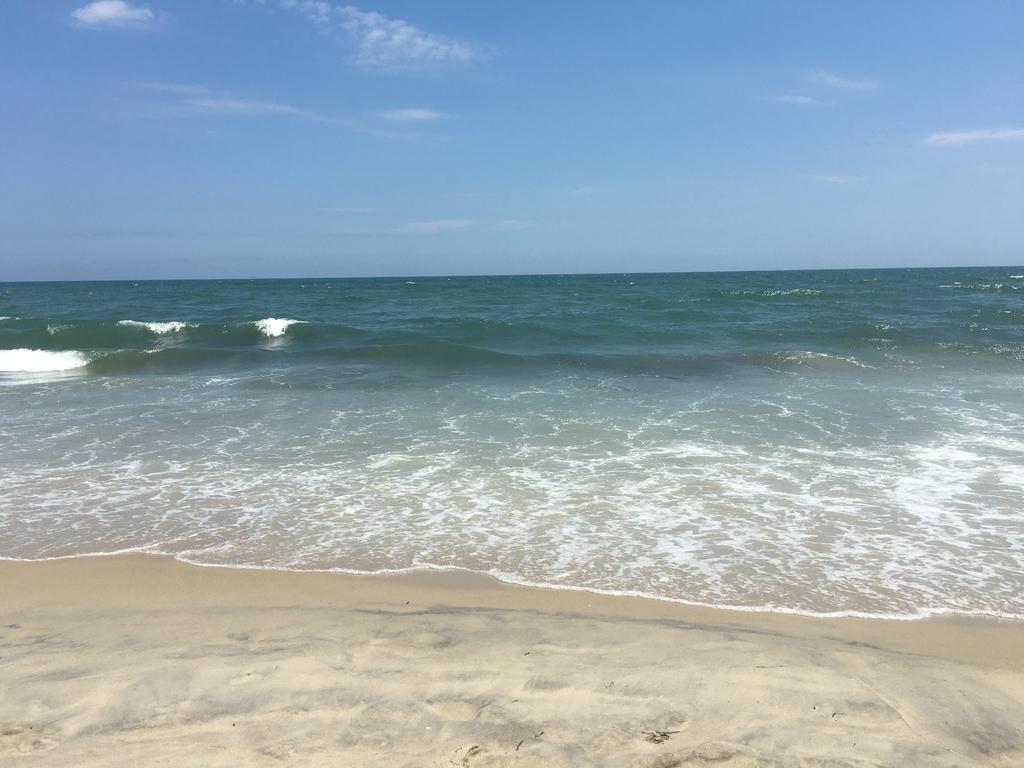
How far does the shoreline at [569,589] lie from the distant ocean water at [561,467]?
54 mm

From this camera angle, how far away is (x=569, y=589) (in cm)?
495

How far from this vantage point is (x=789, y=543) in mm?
5723

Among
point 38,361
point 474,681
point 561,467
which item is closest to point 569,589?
point 474,681

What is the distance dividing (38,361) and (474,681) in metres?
19.3

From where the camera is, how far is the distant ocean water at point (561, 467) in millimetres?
5402

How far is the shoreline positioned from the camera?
4.50 meters

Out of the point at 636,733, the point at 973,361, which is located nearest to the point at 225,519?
the point at 636,733

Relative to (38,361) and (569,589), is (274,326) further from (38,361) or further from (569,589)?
(569,589)

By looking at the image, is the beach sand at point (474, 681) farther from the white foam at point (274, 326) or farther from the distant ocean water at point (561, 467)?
the white foam at point (274, 326)

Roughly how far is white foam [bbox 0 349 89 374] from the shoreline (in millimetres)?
13863

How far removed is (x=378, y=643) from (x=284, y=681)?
2.00 ft

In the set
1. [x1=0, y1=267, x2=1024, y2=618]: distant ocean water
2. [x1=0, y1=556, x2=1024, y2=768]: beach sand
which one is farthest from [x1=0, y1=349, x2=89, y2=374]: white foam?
[x1=0, y1=556, x2=1024, y2=768]: beach sand

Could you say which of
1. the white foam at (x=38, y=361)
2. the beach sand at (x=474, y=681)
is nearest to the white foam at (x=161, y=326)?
the white foam at (x=38, y=361)

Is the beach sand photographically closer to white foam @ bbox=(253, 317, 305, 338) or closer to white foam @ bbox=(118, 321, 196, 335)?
white foam @ bbox=(253, 317, 305, 338)
